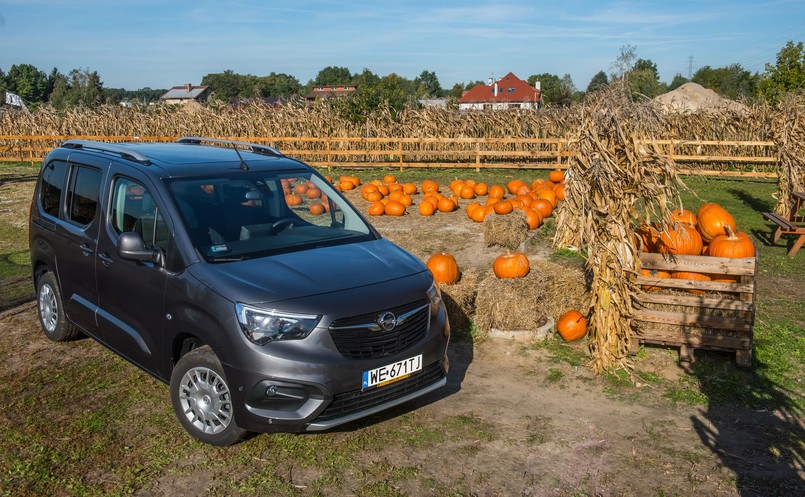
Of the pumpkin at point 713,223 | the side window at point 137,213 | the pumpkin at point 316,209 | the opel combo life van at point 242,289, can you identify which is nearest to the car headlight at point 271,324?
the opel combo life van at point 242,289

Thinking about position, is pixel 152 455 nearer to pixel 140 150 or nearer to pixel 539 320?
pixel 140 150

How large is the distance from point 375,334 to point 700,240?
189 inches

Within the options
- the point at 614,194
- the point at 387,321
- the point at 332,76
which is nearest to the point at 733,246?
the point at 614,194

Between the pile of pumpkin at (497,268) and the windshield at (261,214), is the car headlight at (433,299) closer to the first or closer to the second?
the windshield at (261,214)

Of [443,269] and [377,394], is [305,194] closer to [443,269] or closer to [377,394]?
[377,394]

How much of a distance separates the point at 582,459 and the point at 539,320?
2785 mm

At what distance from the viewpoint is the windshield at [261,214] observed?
16.5ft

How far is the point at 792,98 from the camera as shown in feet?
48.2

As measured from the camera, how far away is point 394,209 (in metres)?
14.9

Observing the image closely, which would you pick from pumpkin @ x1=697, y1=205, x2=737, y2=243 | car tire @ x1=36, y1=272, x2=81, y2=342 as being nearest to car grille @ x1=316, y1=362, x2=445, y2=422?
car tire @ x1=36, y1=272, x2=81, y2=342

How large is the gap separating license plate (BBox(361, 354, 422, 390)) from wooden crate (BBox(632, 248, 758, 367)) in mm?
2754

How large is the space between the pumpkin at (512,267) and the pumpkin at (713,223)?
2.16m

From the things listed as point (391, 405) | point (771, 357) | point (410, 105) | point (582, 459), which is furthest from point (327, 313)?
point (410, 105)

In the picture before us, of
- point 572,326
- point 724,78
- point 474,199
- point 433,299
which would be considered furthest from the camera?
point 724,78
